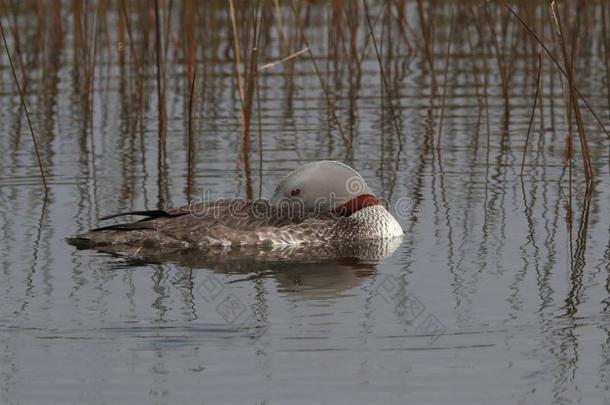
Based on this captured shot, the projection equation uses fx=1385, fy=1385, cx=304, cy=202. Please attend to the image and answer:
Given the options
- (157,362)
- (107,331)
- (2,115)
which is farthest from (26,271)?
(2,115)

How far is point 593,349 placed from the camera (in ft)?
18.5

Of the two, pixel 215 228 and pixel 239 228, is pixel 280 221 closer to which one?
pixel 239 228

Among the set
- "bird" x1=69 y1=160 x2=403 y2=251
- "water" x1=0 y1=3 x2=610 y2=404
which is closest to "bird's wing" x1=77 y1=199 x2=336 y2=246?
"bird" x1=69 y1=160 x2=403 y2=251

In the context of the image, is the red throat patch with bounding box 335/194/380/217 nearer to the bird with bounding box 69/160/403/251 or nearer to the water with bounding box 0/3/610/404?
the bird with bounding box 69/160/403/251

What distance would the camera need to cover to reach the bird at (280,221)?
7820 millimetres

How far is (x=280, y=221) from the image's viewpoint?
7957 millimetres

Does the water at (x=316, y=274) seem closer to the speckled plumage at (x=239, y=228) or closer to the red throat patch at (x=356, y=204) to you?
the speckled plumage at (x=239, y=228)

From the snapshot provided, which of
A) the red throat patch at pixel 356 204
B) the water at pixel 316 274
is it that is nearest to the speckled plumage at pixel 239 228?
the red throat patch at pixel 356 204

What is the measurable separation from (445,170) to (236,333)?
13.4 ft

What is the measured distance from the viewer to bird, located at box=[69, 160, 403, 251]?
7820 mm

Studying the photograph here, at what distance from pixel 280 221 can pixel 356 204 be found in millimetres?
535

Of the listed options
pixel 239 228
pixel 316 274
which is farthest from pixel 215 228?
pixel 316 274

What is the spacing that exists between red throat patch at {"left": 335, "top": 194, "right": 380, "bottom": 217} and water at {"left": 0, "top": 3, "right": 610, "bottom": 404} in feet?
1.04

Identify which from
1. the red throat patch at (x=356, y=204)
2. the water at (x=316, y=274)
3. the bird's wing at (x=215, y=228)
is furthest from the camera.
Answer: the red throat patch at (x=356, y=204)
